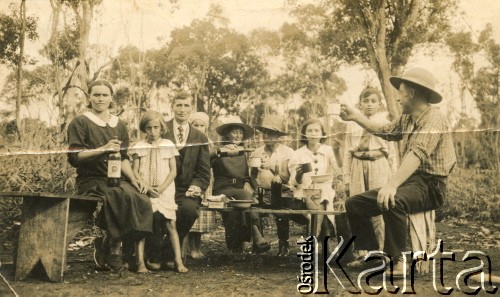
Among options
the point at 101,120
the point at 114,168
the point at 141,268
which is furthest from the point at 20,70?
the point at 141,268

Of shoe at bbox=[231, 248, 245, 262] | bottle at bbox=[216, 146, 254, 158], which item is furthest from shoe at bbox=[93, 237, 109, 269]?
bottle at bbox=[216, 146, 254, 158]

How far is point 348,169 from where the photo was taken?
11.1ft

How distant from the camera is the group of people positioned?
130 inches

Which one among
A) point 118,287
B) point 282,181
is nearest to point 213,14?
point 282,181

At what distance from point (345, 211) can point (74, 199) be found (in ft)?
5.29

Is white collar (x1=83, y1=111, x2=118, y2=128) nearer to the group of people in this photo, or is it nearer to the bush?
the group of people

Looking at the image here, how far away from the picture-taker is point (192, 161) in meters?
3.46

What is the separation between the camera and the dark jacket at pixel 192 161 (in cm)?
344

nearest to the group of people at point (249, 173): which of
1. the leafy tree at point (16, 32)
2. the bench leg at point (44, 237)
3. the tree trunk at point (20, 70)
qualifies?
the bench leg at point (44, 237)

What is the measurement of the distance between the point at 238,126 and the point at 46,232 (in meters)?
1.29

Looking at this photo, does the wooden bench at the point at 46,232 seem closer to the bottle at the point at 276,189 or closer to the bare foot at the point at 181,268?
the bare foot at the point at 181,268

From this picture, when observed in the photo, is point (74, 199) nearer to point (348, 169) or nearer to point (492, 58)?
point (348, 169)

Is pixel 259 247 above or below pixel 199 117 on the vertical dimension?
below

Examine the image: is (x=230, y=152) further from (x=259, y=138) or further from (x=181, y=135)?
(x=181, y=135)
